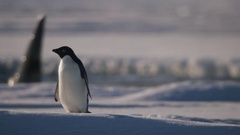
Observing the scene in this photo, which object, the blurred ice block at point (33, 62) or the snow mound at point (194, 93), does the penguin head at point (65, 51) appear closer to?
the snow mound at point (194, 93)

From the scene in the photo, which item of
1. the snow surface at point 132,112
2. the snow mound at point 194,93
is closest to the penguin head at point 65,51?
the snow surface at point 132,112

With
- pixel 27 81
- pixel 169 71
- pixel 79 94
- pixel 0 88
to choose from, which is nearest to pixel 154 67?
pixel 169 71

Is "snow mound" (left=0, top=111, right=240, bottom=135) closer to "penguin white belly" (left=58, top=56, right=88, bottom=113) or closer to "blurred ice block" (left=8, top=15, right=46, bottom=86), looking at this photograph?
"penguin white belly" (left=58, top=56, right=88, bottom=113)

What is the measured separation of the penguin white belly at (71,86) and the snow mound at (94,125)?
1.61 meters

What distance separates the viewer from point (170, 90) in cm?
1215

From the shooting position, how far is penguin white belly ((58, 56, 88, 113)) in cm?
695

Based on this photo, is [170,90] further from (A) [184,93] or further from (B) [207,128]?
(B) [207,128]

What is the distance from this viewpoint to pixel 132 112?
8.52m

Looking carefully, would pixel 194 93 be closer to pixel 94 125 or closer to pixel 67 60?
pixel 67 60

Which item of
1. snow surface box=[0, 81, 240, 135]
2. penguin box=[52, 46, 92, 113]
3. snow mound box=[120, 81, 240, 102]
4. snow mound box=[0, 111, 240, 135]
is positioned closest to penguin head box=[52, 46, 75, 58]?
penguin box=[52, 46, 92, 113]

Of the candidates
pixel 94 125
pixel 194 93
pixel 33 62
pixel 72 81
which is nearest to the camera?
pixel 94 125

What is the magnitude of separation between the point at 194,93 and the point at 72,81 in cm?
546

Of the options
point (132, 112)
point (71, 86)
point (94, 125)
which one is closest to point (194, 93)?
point (132, 112)

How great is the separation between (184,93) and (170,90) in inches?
14.6
